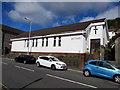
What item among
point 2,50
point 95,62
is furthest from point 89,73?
point 2,50

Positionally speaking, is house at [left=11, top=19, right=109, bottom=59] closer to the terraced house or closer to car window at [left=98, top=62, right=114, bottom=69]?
the terraced house

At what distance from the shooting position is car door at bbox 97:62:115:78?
848 cm

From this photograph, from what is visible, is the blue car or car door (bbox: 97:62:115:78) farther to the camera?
car door (bbox: 97:62:115:78)

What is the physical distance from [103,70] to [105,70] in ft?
0.51

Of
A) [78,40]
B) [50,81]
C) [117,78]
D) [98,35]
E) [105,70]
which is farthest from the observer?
[98,35]

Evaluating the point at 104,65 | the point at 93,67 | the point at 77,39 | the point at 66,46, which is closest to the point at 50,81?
the point at 93,67

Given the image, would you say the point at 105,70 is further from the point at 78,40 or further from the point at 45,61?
the point at 78,40

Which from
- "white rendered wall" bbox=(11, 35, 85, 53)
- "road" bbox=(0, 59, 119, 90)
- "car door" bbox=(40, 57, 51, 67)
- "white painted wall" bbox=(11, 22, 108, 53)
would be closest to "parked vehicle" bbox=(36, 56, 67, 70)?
"car door" bbox=(40, 57, 51, 67)

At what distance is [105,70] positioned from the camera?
8695 millimetres

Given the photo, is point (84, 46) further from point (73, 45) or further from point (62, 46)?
point (62, 46)

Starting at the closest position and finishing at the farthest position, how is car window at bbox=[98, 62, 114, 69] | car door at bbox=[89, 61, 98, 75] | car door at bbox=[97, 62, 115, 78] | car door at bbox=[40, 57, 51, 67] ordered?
1. car door at bbox=[97, 62, 115, 78]
2. car window at bbox=[98, 62, 114, 69]
3. car door at bbox=[89, 61, 98, 75]
4. car door at bbox=[40, 57, 51, 67]

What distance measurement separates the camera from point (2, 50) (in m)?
36.7

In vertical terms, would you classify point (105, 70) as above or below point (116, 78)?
above

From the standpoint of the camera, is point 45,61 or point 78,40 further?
point 78,40
